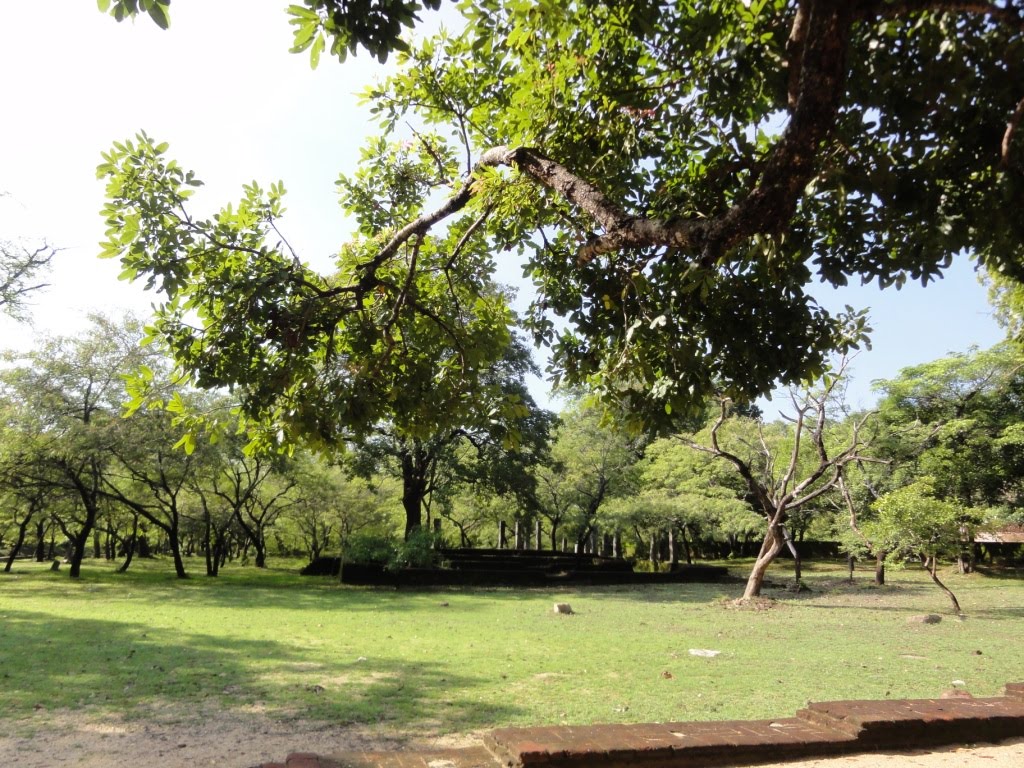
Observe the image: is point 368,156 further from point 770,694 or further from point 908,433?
point 908,433

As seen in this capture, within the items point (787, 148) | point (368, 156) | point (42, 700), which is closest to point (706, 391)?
point (787, 148)

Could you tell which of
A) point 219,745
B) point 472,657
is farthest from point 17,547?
point 219,745

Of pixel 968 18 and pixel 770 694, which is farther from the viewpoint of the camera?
pixel 770 694

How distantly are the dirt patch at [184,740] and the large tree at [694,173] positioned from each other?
2671mm

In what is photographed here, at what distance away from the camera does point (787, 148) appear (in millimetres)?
2973

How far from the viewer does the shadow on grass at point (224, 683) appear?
592cm

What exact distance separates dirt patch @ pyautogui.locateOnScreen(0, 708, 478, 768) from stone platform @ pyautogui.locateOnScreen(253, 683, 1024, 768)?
3.52 feet

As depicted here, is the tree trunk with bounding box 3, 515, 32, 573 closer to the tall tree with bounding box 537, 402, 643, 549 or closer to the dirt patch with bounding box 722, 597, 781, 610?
the tall tree with bounding box 537, 402, 643, 549

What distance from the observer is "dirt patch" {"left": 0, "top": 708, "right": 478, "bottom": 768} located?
4.69 m

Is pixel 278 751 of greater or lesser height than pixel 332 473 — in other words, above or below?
below

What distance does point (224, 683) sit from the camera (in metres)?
7.08

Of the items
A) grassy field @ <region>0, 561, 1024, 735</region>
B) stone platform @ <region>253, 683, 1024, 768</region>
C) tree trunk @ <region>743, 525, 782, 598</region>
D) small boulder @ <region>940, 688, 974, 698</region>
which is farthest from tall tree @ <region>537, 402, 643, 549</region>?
stone platform @ <region>253, 683, 1024, 768</region>

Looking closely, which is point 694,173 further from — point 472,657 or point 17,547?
point 17,547

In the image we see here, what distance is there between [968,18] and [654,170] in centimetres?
202
